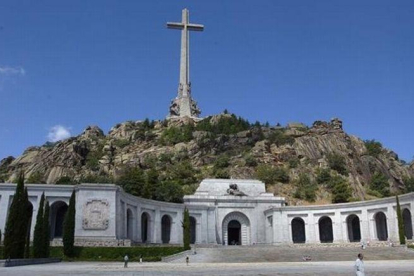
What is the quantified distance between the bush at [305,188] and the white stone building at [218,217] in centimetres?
1632

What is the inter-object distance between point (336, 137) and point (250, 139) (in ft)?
60.9

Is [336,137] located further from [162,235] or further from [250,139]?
[162,235]

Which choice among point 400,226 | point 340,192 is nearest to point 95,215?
point 400,226

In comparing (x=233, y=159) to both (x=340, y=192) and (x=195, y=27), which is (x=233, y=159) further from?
(x=195, y=27)

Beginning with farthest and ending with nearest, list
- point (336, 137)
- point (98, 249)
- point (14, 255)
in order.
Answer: point (336, 137) < point (98, 249) < point (14, 255)

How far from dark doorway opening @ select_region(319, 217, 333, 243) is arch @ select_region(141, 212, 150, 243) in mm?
22512

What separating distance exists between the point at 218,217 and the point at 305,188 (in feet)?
82.1

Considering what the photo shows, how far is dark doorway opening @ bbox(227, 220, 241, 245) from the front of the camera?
5891 cm

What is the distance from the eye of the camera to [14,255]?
29984 millimetres

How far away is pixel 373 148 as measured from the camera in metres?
96.4

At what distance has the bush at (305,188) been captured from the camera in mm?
75125

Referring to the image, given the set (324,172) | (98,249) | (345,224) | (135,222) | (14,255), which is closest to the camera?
(14,255)

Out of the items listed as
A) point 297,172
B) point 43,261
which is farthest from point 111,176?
point 43,261

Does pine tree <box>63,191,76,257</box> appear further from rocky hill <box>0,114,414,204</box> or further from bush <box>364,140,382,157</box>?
bush <box>364,140,382,157</box>
